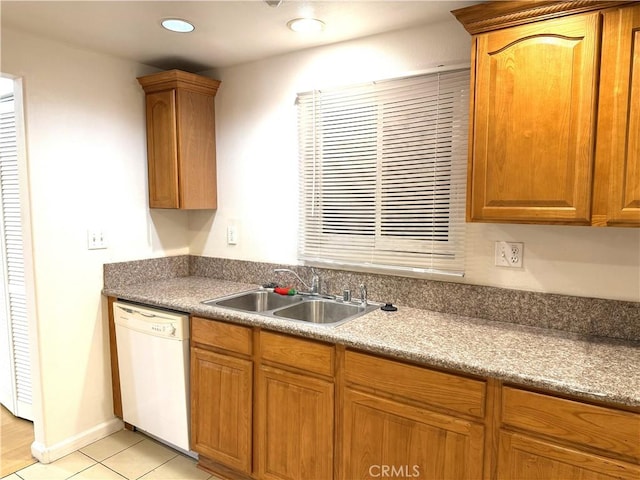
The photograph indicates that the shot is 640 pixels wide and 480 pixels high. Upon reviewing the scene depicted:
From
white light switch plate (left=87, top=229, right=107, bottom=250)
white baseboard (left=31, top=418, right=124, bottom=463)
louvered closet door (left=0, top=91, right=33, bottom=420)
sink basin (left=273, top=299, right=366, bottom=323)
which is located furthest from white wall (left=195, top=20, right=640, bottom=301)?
white baseboard (left=31, top=418, right=124, bottom=463)

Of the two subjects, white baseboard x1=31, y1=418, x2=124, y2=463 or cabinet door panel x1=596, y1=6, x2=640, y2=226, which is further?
white baseboard x1=31, y1=418, x2=124, y2=463

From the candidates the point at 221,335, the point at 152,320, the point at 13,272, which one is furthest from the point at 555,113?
the point at 13,272

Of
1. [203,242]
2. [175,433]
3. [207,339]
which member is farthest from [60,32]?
[175,433]

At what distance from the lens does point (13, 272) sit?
2.71m

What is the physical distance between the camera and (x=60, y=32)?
2.22 metres

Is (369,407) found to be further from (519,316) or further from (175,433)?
(175,433)

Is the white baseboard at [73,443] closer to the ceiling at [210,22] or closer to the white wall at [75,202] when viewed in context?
the white wall at [75,202]

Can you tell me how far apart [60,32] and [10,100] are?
67 centimetres

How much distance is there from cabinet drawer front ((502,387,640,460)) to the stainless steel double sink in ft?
2.77

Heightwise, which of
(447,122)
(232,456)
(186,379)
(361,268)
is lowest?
(232,456)

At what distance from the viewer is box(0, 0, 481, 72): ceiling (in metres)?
1.89

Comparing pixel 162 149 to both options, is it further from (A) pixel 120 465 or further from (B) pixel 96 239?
(A) pixel 120 465

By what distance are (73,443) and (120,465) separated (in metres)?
0.36

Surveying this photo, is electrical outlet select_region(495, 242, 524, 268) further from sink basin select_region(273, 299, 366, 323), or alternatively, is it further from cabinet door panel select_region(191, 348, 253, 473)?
cabinet door panel select_region(191, 348, 253, 473)
